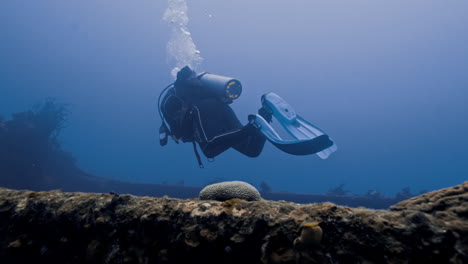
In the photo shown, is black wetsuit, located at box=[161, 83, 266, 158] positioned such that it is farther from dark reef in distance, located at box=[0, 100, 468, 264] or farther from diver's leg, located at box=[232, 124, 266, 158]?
dark reef in distance, located at box=[0, 100, 468, 264]

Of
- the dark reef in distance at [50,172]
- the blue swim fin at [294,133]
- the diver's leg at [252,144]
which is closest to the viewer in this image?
the blue swim fin at [294,133]

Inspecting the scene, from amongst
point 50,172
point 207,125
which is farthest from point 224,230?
point 50,172

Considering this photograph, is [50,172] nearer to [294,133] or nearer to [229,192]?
[294,133]

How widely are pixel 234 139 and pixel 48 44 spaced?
162258 millimetres

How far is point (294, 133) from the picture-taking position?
283 inches

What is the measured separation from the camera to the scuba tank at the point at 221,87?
750cm

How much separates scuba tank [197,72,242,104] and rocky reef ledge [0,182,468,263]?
5.66 meters

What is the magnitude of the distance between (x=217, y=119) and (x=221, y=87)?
3.83 ft

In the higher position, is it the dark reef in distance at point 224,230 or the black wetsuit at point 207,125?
the black wetsuit at point 207,125

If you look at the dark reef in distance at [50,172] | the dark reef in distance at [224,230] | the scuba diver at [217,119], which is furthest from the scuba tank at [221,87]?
the dark reef in distance at [50,172]

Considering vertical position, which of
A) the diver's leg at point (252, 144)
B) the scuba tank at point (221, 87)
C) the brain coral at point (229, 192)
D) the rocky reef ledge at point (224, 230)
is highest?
the scuba tank at point (221, 87)

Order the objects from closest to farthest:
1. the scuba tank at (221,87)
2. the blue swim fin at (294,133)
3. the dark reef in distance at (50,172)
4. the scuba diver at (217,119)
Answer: the blue swim fin at (294,133) → the scuba diver at (217,119) → the scuba tank at (221,87) → the dark reef in distance at (50,172)

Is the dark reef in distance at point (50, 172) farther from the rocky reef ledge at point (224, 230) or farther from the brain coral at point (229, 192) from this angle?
the rocky reef ledge at point (224, 230)

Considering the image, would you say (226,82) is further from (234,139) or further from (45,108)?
(45,108)
